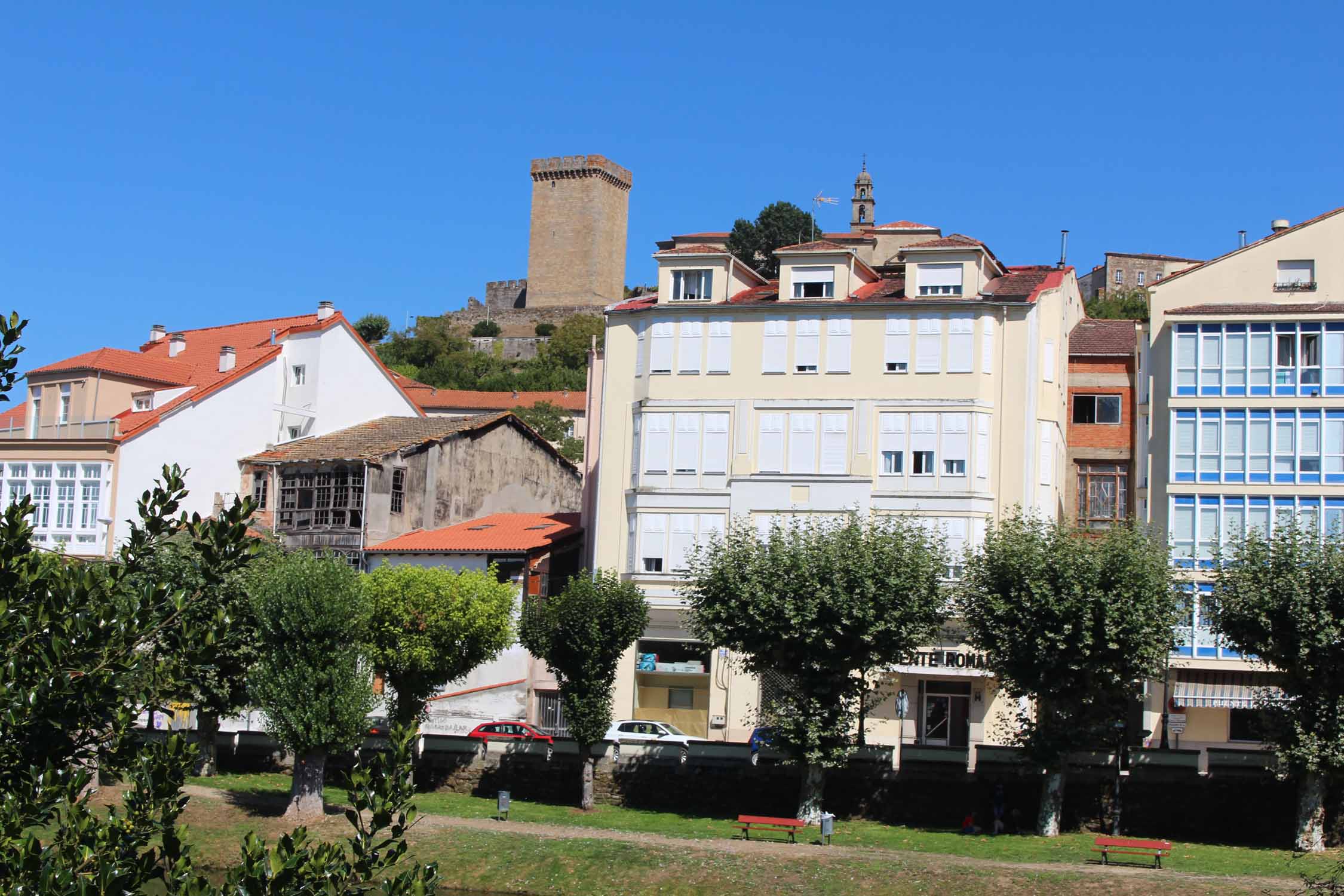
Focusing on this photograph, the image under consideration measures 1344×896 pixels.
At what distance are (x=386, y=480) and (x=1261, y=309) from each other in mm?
31716

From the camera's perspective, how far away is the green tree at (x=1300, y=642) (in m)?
36.6

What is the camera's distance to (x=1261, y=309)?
1918 inches

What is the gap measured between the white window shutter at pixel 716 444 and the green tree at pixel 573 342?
87291 mm

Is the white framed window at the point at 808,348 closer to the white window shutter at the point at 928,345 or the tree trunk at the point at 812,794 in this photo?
the white window shutter at the point at 928,345

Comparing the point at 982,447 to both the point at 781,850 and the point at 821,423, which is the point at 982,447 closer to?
the point at 821,423

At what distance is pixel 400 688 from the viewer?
4522 centimetres

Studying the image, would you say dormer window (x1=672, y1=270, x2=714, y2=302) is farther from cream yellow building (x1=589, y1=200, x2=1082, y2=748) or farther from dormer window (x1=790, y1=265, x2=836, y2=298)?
dormer window (x1=790, y1=265, x2=836, y2=298)

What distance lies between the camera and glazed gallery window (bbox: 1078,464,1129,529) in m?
53.5

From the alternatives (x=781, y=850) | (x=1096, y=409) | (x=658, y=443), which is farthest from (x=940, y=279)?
(x=781, y=850)

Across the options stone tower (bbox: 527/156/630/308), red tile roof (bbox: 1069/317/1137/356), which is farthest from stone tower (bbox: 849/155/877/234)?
red tile roof (bbox: 1069/317/1137/356)

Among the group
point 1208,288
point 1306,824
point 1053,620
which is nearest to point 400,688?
point 1053,620

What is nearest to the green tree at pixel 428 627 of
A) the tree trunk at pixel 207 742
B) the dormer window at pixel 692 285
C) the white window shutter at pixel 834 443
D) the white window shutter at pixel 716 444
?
the tree trunk at pixel 207 742

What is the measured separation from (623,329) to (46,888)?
4324cm

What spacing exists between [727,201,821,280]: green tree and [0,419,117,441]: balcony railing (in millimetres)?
68075
